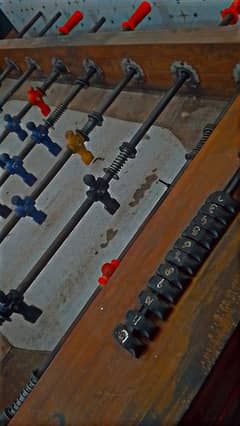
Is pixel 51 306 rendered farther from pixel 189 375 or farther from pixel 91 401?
pixel 189 375

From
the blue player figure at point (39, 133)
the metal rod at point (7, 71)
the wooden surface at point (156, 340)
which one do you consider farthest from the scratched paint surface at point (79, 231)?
the metal rod at point (7, 71)

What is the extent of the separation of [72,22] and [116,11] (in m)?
0.18

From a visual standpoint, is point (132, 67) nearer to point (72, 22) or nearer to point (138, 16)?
point (138, 16)

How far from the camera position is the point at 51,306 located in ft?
4.44

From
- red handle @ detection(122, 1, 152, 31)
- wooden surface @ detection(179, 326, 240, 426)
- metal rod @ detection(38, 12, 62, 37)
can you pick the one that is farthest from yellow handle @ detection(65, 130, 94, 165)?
wooden surface @ detection(179, 326, 240, 426)

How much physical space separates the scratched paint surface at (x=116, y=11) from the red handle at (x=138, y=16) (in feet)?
0.07

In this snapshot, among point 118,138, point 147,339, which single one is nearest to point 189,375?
point 147,339

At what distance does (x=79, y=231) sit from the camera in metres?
1.44

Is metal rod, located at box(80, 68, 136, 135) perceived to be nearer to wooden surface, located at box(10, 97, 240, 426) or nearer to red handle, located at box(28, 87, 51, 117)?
red handle, located at box(28, 87, 51, 117)

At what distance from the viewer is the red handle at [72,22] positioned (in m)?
1.74

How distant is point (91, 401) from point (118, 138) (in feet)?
3.12

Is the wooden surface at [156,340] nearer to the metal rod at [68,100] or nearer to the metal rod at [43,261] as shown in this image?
the metal rod at [43,261]

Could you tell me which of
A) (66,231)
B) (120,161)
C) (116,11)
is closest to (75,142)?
(120,161)

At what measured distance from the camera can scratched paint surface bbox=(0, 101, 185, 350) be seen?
1336mm
